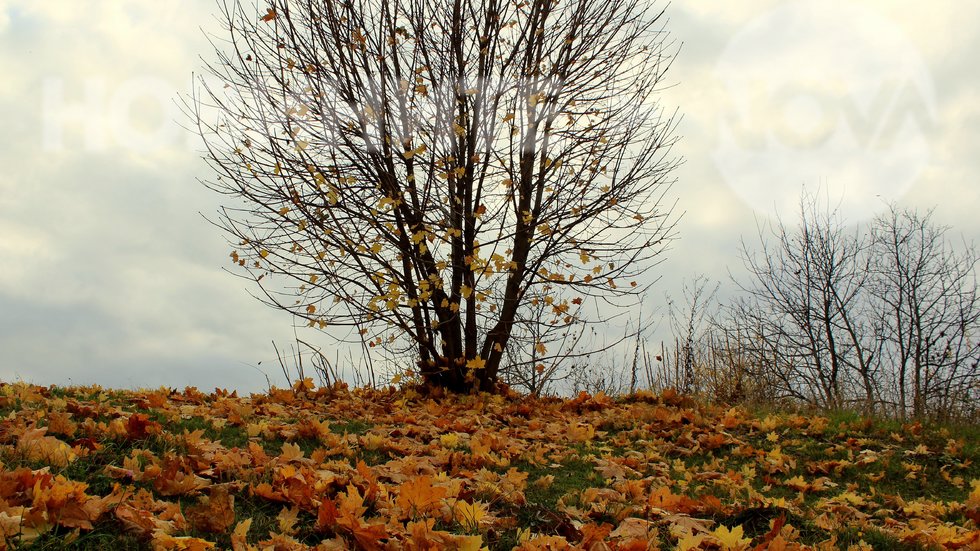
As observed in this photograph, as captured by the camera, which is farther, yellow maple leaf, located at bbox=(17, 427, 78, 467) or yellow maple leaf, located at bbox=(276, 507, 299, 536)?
yellow maple leaf, located at bbox=(17, 427, 78, 467)

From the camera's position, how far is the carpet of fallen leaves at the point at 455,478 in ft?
8.32

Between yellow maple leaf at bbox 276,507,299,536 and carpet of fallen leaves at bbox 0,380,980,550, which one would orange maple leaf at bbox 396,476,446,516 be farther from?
yellow maple leaf at bbox 276,507,299,536

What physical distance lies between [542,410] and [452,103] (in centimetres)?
341

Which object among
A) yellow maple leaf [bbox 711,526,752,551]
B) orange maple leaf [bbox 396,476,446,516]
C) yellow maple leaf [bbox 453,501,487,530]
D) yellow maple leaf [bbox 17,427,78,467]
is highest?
yellow maple leaf [bbox 17,427,78,467]

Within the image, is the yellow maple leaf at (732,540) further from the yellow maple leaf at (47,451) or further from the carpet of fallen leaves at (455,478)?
the yellow maple leaf at (47,451)

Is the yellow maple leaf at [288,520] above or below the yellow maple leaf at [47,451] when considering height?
below

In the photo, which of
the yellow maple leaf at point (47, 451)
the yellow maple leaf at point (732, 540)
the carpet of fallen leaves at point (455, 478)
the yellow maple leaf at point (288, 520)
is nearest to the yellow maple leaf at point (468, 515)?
the carpet of fallen leaves at point (455, 478)

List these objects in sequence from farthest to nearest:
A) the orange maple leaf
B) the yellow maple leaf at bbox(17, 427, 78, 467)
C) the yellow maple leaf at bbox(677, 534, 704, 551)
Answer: the yellow maple leaf at bbox(17, 427, 78, 467)
the orange maple leaf
the yellow maple leaf at bbox(677, 534, 704, 551)

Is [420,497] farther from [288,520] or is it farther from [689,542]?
[689,542]

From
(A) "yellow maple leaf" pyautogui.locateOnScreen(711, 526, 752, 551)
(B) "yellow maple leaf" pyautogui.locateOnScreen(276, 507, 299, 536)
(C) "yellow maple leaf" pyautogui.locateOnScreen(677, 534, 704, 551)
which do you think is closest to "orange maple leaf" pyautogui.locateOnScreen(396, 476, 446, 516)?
(B) "yellow maple leaf" pyautogui.locateOnScreen(276, 507, 299, 536)

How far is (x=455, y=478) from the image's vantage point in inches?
144

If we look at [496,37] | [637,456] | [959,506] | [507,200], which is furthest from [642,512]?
[496,37]

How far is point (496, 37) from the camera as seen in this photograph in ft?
25.1

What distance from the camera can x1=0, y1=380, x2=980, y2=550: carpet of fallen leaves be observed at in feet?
8.32
